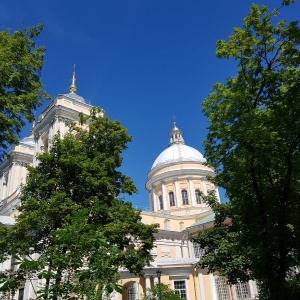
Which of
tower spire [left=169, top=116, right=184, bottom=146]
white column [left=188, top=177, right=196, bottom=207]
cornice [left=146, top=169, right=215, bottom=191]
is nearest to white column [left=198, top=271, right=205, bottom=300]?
white column [left=188, top=177, right=196, bottom=207]

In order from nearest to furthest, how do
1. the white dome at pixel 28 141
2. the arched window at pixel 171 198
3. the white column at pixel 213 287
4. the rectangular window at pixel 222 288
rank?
the rectangular window at pixel 222 288 → the white column at pixel 213 287 → the white dome at pixel 28 141 → the arched window at pixel 171 198

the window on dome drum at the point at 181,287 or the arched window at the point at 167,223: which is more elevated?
the arched window at the point at 167,223

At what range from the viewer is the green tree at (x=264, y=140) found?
27.2 feet

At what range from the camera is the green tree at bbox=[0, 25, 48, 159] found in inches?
394

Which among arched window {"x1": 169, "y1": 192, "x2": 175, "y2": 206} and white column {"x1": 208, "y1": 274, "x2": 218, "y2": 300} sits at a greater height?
arched window {"x1": 169, "y1": 192, "x2": 175, "y2": 206}

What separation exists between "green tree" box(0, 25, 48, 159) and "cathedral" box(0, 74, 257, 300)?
29.8ft

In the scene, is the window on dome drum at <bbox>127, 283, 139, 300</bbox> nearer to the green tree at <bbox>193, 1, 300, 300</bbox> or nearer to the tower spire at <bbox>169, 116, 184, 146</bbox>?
the green tree at <bbox>193, 1, 300, 300</bbox>

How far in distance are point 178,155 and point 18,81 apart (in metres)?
39.5

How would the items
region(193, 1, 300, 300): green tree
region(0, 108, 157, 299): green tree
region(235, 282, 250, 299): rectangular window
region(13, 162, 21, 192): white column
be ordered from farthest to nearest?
region(13, 162, 21, 192): white column
region(235, 282, 250, 299): rectangular window
region(0, 108, 157, 299): green tree
region(193, 1, 300, 300): green tree

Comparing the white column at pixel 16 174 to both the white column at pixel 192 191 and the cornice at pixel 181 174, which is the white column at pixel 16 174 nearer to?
the cornice at pixel 181 174

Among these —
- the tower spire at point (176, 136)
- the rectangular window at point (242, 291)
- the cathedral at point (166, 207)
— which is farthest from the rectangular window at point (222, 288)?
the tower spire at point (176, 136)

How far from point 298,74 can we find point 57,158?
11202 mm

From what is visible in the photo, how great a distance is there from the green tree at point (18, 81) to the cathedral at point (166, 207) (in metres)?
9.08

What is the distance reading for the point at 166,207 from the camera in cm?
4475
